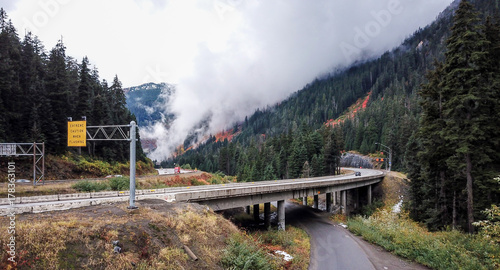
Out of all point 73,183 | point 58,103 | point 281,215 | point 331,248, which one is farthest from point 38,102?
point 331,248

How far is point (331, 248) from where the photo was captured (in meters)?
22.9

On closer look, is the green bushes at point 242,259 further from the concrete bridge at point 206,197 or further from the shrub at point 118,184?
the shrub at point 118,184

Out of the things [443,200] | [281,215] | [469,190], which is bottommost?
[281,215]

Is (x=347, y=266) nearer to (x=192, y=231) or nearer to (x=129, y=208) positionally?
(x=192, y=231)

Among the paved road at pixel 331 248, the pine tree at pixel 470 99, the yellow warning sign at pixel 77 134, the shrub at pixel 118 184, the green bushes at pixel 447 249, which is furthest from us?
the shrub at pixel 118 184

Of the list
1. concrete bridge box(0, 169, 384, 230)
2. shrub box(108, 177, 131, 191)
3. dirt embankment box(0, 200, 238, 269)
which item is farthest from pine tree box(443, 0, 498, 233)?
shrub box(108, 177, 131, 191)

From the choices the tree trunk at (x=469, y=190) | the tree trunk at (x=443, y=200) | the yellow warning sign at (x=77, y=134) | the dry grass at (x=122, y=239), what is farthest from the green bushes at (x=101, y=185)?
the tree trunk at (x=443, y=200)

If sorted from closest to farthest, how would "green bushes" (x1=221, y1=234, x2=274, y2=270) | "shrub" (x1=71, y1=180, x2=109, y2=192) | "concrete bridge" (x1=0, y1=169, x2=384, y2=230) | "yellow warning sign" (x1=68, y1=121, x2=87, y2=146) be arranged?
"green bushes" (x1=221, y1=234, x2=274, y2=270)
"yellow warning sign" (x1=68, y1=121, x2=87, y2=146)
"concrete bridge" (x1=0, y1=169, x2=384, y2=230)
"shrub" (x1=71, y1=180, x2=109, y2=192)

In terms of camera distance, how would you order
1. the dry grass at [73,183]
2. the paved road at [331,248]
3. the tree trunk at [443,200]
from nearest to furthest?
1. the paved road at [331,248]
2. the dry grass at [73,183]
3. the tree trunk at [443,200]

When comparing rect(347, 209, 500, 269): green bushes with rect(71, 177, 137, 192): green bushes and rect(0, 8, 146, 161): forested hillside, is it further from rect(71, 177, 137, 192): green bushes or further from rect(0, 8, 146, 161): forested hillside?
rect(0, 8, 146, 161): forested hillside

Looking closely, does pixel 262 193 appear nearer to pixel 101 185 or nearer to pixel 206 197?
pixel 206 197

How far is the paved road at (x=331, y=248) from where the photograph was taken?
59.5 feet

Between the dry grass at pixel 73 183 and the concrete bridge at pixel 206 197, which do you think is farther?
the dry grass at pixel 73 183

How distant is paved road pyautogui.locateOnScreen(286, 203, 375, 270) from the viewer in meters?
18.1
